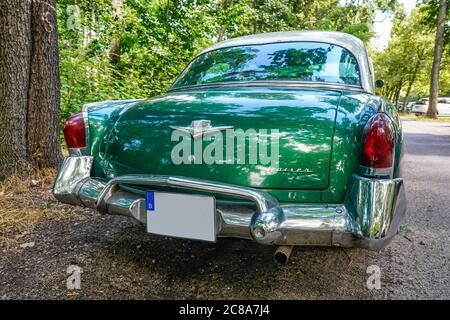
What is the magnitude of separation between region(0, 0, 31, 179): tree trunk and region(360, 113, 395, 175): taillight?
3243 mm

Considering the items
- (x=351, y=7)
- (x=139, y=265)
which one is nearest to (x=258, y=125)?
(x=139, y=265)

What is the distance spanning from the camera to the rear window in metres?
2.34

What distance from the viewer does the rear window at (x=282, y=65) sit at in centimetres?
234

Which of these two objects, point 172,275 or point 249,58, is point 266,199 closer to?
point 172,275

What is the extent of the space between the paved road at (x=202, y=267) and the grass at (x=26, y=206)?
13cm

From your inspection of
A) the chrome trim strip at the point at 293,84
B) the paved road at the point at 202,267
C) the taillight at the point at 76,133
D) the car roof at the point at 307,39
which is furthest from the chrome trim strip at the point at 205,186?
the car roof at the point at 307,39

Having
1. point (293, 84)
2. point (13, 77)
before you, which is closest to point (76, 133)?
point (293, 84)

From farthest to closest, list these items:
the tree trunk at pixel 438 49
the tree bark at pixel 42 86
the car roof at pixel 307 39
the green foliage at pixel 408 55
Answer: the green foliage at pixel 408 55 → the tree trunk at pixel 438 49 → the tree bark at pixel 42 86 → the car roof at pixel 307 39

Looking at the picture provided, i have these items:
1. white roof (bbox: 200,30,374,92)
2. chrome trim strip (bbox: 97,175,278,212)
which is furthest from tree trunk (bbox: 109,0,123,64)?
chrome trim strip (bbox: 97,175,278,212)

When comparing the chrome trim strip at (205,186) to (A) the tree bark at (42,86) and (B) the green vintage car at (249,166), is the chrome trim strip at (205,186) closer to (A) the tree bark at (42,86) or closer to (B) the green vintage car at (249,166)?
(B) the green vintage car at (249,166)

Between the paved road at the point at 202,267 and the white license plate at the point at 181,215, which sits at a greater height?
the white license plate at the point at 181,215

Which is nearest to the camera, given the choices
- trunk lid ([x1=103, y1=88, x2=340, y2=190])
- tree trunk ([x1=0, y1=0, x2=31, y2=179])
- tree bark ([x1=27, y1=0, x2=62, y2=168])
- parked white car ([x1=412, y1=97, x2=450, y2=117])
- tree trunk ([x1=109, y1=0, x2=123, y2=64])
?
trunk lid ([x1=103, y1=88, x2=340, y2=190])

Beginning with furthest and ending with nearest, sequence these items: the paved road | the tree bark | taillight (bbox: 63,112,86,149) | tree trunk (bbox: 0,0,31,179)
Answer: the tree bark → tree trunk (bbox: 0,0,31,179) → taillight (bbox: 63,112,86,149) → the paved road

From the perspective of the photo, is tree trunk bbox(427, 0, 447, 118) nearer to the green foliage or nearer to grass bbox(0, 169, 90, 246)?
the green foliage
